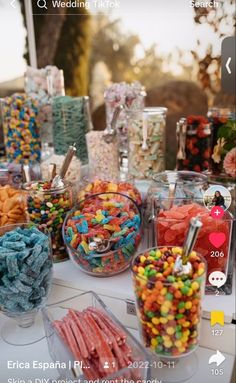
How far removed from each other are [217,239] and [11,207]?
43 cm

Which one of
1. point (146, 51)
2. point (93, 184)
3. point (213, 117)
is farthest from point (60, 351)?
point (146, 51)

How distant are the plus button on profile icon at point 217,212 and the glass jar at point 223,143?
0.24 metres

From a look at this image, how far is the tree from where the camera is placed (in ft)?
3.99

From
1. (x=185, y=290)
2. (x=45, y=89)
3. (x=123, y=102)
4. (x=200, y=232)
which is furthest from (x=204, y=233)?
(x=45, y=89)

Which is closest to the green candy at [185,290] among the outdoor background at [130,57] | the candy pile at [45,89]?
the candy pile at [45,89]

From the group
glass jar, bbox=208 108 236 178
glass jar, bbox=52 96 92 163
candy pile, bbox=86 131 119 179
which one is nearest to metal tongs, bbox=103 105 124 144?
candy pile, bbox=86 131 119 179

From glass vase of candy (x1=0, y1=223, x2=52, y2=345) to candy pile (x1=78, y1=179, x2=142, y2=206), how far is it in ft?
0.48

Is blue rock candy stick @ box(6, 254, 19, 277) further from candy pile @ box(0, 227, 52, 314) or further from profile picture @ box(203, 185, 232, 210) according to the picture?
profile picture @ box(203, 185, 232, 210)

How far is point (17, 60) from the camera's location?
3.65 ft

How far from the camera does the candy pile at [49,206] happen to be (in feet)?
2.40

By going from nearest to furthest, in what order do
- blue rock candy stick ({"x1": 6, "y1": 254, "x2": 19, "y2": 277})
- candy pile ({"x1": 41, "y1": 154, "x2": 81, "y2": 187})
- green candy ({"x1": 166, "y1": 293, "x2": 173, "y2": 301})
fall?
green candy ({"x1": 166, "y1": 293, "x2": 173, "y2": 301}), blue rock candy stick ({"x1": 6, "y1": 254, "x2": 19, "y2": 277}), candy pile ({"x1": 41, "y1": 154, "x2": 81, "y2": 187})

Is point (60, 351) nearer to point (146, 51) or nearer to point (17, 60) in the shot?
point (17, 60)

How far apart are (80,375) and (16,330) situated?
22cm

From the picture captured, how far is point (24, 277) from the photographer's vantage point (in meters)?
0.59
